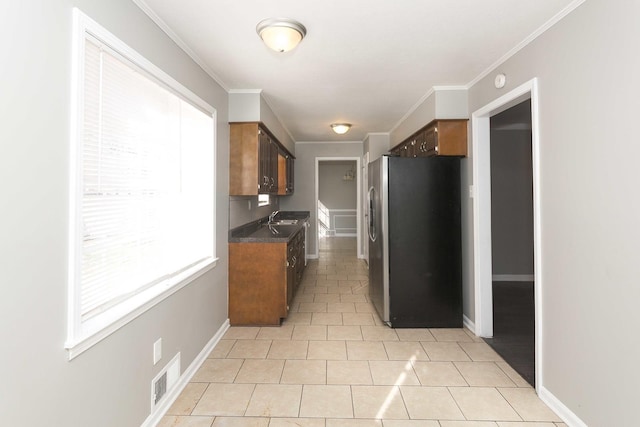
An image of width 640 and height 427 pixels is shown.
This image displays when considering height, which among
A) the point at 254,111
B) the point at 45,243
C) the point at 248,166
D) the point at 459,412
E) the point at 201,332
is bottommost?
the point at 459,412

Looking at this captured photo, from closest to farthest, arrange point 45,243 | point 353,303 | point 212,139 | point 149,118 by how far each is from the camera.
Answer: point 45,243, point 149,118, point 212,139, point 353,303

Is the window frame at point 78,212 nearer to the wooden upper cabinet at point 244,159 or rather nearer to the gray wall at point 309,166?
the wooden upper cabinet at point 244,159

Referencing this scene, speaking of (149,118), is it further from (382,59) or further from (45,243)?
(382,59)

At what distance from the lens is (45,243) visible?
1267mm

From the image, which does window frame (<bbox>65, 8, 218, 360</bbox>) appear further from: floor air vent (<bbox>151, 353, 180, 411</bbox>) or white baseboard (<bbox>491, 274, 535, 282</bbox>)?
white baseboard (<bbox>491, 274, 535, 282</bbox>)

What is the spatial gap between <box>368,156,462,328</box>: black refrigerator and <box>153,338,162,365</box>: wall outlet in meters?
2.22

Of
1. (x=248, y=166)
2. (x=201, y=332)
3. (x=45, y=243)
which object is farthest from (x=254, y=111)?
→ (x=45, y=243)

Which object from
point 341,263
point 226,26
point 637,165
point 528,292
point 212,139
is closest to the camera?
point 637,165

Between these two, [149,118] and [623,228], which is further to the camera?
[149,118]

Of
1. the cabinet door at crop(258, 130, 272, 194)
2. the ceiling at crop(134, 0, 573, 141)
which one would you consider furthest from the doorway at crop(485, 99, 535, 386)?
the cabinet door at crop(258, 130, 272, 194)

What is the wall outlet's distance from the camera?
203cm

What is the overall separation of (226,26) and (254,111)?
1336mm

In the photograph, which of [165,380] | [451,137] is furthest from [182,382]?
[451,137]

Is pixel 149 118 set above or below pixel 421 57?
below
